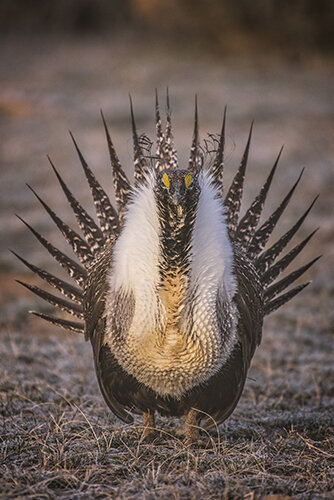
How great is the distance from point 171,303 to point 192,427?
2.32ft

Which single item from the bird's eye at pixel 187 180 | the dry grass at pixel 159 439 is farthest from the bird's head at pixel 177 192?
the dry grass at pixel 159 439

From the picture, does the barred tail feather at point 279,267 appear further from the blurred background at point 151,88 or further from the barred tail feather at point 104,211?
the blurred background at point 151,88

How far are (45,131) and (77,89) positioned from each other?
2.54 meters

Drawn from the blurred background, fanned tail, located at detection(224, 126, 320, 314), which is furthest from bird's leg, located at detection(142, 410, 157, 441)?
the blurred background

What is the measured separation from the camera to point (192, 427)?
2.82 m

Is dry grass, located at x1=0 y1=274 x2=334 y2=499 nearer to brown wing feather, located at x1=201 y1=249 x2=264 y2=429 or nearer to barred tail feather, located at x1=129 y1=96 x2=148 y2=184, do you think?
brown wing feather, located at x1=201 y1=249 x2=264 y2=429

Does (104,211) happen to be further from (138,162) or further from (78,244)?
(138,162)

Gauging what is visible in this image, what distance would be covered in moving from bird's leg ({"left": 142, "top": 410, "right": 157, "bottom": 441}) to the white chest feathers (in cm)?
25

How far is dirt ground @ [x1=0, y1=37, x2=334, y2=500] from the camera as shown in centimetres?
228

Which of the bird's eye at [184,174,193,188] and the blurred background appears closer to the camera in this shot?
the bird's eye at [184,174,193,188]

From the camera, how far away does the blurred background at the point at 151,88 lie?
7.22 metres

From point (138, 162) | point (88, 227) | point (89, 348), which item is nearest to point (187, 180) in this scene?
point (138, 162)

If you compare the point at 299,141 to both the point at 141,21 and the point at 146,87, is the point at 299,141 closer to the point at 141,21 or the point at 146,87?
the point at 146,87

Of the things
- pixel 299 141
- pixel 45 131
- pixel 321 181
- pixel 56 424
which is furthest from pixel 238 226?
pixel 45 131
